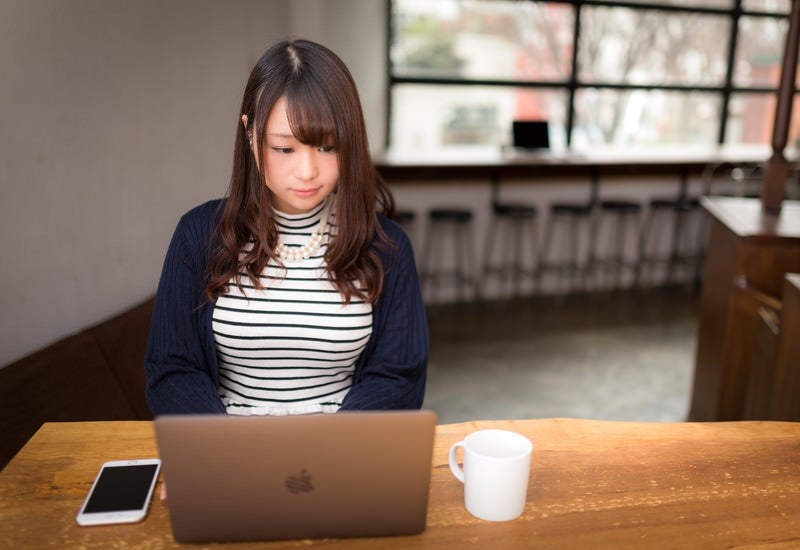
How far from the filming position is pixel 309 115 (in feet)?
4.00

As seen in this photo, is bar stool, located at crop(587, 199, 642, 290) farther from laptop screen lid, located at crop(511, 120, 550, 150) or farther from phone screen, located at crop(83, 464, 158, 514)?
phone screen, located at crop(83, 464, 158, 514)

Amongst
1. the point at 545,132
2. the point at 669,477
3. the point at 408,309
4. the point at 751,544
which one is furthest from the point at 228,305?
the point at 545,132

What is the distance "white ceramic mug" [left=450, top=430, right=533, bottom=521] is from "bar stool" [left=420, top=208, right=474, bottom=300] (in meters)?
4.06

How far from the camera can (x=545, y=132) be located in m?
5.32

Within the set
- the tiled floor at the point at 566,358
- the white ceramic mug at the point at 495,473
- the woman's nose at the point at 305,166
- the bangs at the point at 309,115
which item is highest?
the bangs at the point at 309,115

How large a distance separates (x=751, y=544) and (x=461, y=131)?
15.9 feet

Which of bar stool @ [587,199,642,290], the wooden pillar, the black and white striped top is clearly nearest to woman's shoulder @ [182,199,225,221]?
the black and white striped top

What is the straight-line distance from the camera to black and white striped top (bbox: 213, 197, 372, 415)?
1.39 meters

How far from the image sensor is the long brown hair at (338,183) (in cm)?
123

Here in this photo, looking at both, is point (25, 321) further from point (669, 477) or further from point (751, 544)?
point (751, 544)

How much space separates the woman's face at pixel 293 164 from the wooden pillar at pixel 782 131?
264 cm

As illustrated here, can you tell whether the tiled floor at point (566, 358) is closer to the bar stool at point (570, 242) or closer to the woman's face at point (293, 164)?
the bar stool at point (570, 242)

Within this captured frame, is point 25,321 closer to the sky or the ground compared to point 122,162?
closer to the ground

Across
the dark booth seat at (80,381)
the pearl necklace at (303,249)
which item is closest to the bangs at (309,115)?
the pearl necklace at (303,249)
